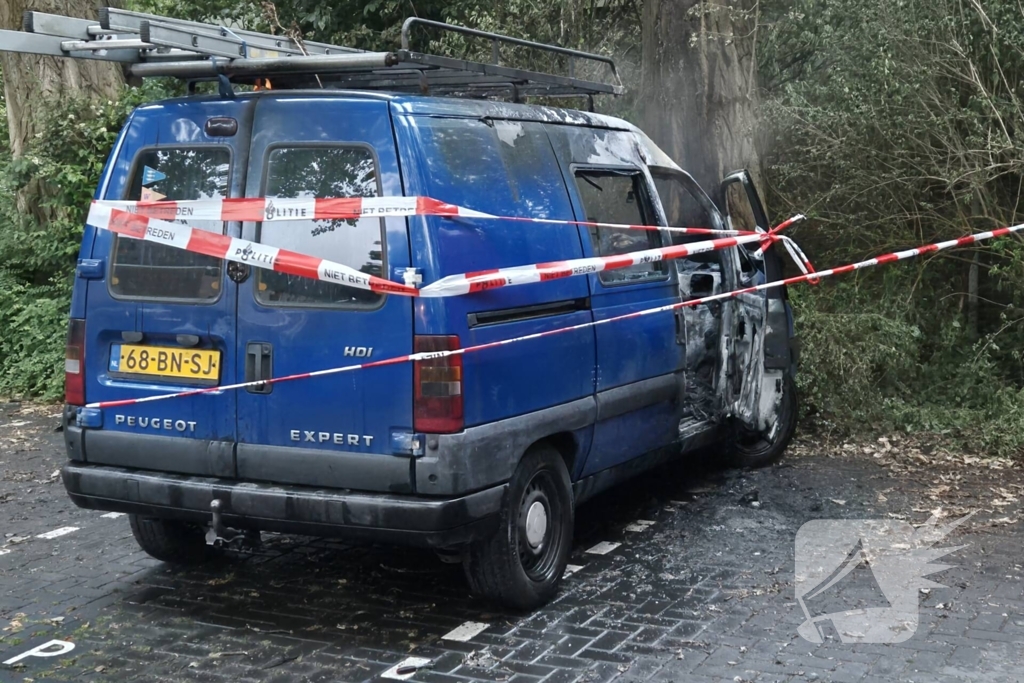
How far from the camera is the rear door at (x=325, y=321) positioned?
4.84 metres

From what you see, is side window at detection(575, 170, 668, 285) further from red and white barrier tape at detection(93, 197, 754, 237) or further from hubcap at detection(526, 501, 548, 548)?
hubcap at detection(526, 501, 548, 548)

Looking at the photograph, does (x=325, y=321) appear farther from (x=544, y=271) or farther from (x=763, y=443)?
(x=763, y=443)

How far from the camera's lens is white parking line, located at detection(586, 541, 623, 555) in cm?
628

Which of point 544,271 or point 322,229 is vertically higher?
point 322,229

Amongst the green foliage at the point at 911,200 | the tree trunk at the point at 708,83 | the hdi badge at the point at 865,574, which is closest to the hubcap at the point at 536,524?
the hdi badge at the point at 865,574

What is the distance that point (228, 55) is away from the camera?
5.16 metres

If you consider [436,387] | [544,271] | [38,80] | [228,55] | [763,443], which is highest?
[38,80]

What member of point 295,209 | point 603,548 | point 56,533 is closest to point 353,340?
point 295,209

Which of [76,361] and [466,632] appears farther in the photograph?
[76,361]

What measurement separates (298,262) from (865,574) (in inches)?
126

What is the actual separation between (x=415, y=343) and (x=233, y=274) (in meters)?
0.92

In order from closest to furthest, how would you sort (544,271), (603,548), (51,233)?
1. (544,271)
2. (603,548)
3. (51,233)

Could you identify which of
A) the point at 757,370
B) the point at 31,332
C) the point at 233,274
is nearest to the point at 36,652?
the point at 233,274

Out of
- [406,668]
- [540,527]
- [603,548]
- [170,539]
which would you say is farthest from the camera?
[603,548]
